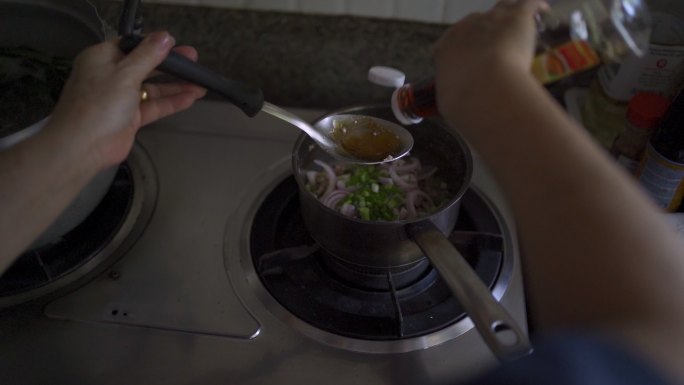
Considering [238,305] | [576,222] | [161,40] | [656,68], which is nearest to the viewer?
[576,222]

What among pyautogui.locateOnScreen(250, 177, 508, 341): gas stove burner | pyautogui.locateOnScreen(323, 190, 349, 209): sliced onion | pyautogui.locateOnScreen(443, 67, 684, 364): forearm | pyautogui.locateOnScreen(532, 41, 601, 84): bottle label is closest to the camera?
pyautogui.locateOnScreen(443, 67, 684, 364): forearm

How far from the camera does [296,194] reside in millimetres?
704

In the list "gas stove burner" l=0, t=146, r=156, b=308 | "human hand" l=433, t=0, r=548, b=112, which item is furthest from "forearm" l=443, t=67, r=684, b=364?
"gas stove burner" l=0, t=146, r=156, b=308

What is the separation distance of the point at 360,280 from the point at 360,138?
165 mm

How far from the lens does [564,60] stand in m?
0.46

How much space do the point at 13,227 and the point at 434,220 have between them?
35 cm

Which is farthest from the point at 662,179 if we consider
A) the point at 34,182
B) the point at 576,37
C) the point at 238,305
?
the point at 34,182

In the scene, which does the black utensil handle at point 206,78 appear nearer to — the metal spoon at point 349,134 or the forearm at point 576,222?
the metal spoon at point 349,134

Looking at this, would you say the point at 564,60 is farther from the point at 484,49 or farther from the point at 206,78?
the point at 206,78

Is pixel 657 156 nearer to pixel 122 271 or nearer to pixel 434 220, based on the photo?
Answer: pixel 434 220

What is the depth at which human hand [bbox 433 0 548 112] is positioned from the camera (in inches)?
17.2

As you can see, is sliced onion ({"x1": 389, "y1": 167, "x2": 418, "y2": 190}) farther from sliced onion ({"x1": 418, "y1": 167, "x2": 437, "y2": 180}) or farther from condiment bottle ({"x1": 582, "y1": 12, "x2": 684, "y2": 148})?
condiment bottle ({"x1": 582, "y1": 12, "x2": 684, "y2": 148})

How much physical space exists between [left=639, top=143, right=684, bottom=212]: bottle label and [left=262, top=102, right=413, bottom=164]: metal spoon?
274 millimetres

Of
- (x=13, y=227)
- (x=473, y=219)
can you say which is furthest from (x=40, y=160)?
(x=473, y=219)
